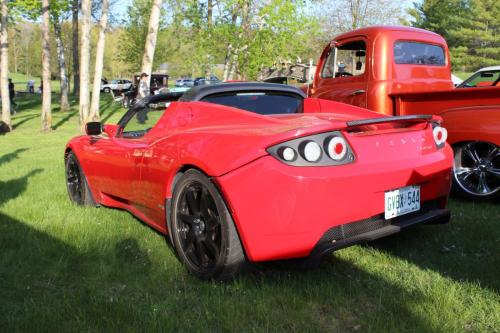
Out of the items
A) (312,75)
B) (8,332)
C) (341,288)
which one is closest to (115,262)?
(8,332)

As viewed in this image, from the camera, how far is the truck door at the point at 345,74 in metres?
6.04

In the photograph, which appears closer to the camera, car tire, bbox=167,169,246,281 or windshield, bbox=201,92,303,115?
car tire, bbox=167,169,246,281

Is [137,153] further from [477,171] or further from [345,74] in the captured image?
[345,74]

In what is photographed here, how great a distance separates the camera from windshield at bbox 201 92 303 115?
150 inches

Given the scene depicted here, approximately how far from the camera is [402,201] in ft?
9.89

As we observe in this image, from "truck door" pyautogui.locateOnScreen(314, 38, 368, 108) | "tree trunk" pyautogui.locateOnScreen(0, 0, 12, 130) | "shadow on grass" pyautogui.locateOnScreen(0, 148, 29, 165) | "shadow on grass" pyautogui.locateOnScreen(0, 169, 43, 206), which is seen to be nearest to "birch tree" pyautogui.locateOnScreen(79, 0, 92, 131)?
"shadow on grass" pyautogui.locateOnScreen(0, 148, 29, 165)

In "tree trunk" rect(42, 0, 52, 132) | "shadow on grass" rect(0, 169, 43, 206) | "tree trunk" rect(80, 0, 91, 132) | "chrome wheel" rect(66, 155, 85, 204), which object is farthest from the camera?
"tree trunk" rect(42, 0, 52, 132)

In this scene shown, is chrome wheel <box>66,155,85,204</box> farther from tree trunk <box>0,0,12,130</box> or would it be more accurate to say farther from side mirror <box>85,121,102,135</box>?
tree trunk <box>0,0,12,130</box>

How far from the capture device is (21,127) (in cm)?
1805

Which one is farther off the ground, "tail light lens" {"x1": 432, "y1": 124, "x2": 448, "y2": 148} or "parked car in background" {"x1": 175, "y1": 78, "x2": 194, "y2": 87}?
"parked car in background" {"x1": 175, "y1": 78, "x2": 194, "y2": 87}

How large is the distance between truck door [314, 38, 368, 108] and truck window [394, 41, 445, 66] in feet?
1.41

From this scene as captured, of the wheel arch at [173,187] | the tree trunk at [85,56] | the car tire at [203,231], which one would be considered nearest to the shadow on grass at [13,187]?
the wheel arch at [173,187]

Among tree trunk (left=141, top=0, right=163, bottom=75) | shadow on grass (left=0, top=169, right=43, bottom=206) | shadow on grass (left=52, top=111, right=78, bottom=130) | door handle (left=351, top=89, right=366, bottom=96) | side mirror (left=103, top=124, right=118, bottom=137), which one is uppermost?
tree trunk (left=141, top=0, right=163, bottom=75)

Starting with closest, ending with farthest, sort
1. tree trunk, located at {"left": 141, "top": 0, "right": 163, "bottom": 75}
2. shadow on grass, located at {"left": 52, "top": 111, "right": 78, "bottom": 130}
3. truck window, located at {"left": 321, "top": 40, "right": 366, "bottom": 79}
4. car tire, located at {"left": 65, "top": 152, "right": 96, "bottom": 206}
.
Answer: car tire, located at {"left": 65, "top": 152, "right": 96, "bottom": 206}, truck window, located at {"left": 321, "top": 40, "right": 366, "bottom": 79}, tree trunk, located at {"left": 141, "top": 0, "right": 163, "bottom": 75}, shadow on grass, located at {"left": 52, "top": 111, "right": 78, "bottom": 130}
